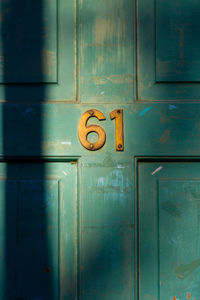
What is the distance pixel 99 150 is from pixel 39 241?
38 cm

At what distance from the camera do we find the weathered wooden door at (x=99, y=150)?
2.93 feet

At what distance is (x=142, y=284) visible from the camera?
2.93 feet

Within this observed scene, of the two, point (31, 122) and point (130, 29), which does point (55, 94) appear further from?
point (130, 29)

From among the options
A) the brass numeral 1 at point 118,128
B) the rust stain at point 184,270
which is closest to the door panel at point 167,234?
the rust stain at point 184,270

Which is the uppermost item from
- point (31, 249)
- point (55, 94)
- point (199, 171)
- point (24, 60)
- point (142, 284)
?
point (24, 60)

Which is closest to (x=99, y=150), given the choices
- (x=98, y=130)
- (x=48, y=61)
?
(x=98, y=130)

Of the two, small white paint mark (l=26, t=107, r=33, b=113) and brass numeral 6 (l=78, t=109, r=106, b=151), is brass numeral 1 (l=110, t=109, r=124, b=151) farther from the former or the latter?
small white paint mark (l=26, t=107, r=33, b=113)

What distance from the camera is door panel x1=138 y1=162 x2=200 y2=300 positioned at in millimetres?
892

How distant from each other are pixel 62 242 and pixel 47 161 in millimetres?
289

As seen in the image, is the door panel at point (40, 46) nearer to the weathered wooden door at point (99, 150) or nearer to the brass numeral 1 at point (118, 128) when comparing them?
the weathered wooden door at point (99, 150)

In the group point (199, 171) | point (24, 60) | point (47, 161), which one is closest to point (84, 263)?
point (47, 161)

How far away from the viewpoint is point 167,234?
897 mm

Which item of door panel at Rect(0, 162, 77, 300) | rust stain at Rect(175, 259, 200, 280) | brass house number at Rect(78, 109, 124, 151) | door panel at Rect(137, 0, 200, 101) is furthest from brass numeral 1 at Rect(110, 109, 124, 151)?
rust stain at Rect(175, 259, 200, 280)

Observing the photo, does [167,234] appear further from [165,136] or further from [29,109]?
[29,109]
